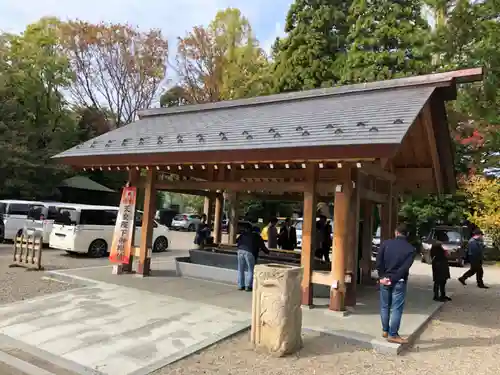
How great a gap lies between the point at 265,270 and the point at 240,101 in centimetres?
707

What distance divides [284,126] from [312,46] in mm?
17605

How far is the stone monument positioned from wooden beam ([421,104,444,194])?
4.52 m

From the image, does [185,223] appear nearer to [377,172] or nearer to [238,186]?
[238,186]

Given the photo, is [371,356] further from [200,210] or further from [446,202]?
[200,210]


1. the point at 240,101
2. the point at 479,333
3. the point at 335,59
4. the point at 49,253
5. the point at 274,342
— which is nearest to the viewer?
the point at 274,342

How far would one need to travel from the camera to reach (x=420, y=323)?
6.64 m

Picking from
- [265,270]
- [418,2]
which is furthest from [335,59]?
[265,270]

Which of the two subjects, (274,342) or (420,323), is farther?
(420,323)

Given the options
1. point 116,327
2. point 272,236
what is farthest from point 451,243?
point 116,327

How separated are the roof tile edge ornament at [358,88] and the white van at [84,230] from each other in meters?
3.71

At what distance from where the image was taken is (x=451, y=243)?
60.1 feet

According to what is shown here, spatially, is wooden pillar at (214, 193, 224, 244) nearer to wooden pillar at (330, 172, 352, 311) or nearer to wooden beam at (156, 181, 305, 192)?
wooden beam at (156, 181, 305, 192)

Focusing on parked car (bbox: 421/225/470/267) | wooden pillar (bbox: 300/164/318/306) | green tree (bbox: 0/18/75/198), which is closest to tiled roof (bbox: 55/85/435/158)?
wooden pillar (bbox: 300/164/318/306)

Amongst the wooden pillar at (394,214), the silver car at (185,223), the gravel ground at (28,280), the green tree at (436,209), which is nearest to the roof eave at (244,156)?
the gravel ground at (28,280)
